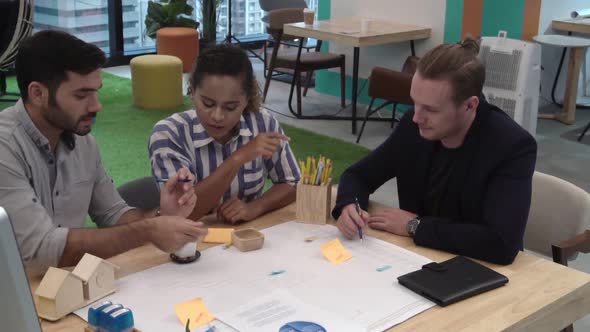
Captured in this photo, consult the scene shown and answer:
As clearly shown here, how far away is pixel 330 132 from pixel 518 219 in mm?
3809

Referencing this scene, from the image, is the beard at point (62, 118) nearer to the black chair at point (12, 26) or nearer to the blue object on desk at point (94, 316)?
the blue object on desk at point (94, 316)

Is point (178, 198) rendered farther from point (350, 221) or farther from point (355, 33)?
point (355, 33)

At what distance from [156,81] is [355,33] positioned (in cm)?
175

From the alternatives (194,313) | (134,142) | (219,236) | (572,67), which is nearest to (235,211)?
(219,236)

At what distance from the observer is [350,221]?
1.92 metres

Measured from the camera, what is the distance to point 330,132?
5656 millimetres

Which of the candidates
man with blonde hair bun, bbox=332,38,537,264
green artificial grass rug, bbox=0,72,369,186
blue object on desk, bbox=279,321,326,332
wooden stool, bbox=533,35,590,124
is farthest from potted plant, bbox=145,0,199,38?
blue object on desk, bbox=279,321,326,332

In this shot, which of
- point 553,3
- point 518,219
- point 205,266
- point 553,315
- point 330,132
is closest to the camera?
point 553,315

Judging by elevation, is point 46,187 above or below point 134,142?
above

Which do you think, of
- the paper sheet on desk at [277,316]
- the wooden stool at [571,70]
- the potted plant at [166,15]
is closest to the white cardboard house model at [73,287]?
the paper sheet on desk at [277,316]

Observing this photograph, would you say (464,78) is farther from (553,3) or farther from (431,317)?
(553,3)

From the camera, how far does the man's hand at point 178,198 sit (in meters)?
1.85

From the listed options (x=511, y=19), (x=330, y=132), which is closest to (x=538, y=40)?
(x=511, y=19)

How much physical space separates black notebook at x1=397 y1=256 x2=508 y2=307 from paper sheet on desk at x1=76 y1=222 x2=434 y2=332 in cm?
3
